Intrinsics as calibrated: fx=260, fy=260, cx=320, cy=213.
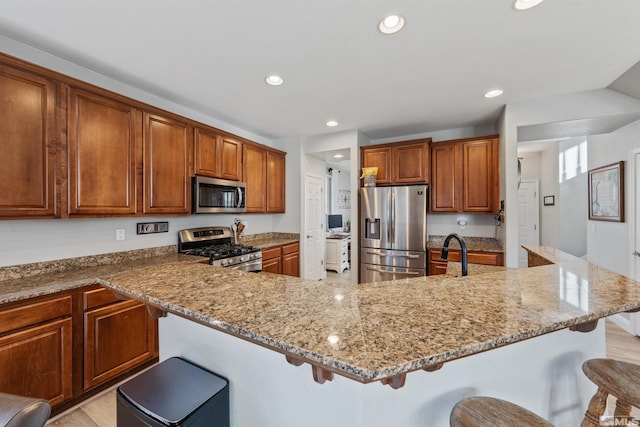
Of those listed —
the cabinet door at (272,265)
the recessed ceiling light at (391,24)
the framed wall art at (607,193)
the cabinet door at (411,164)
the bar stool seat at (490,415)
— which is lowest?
the cabinet door at (272,265)

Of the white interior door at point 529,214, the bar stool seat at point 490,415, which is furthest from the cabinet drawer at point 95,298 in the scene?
the white interior door at point 529,214

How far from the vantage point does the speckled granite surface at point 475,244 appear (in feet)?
10.5

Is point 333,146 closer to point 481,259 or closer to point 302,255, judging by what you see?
point 302,255

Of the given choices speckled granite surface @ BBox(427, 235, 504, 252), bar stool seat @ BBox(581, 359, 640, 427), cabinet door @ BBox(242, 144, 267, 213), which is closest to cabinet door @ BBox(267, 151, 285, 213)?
cabinet door @ BBox(242, 144, 267, 213)

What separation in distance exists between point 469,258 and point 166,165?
3.65m

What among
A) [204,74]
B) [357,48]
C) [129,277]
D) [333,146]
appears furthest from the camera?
[333,146]

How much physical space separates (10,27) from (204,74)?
118 centimetres

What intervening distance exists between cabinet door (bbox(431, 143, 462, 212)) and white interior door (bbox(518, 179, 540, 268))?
344cm

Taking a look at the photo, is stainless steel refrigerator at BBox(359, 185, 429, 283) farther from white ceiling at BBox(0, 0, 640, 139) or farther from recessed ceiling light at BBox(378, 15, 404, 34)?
recessed ceiling light at BBox(378, 15, 404, 34)

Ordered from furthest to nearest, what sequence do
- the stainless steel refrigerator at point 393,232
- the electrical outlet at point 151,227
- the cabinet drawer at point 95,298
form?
the stainless steel refrigerator at point 393,232 → the electrical outlet at point 151,227 → the cabinet drawer at point 95,298

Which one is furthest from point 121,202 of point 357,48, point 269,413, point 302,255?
point 302,255

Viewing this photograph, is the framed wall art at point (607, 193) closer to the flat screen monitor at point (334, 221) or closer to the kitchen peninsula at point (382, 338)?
the kitchen peninsula at point (382, 338)

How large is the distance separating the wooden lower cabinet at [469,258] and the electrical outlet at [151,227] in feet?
10.7

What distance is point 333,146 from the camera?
4148 millimetres
